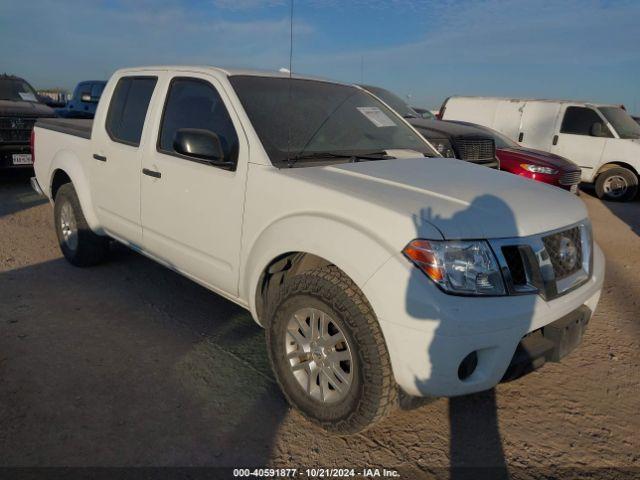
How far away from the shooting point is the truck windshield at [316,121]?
10.3 feet

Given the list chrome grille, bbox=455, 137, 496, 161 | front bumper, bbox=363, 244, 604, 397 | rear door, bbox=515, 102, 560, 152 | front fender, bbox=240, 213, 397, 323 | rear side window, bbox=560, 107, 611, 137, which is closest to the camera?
front bumper, bbox=363, 244, 604, 397

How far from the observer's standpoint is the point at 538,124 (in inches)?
467

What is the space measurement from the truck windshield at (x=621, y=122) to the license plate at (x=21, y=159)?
11239mm

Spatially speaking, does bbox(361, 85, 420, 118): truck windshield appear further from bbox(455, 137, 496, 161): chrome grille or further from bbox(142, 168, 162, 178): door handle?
bbox(142, 168, 162, 178): door handle

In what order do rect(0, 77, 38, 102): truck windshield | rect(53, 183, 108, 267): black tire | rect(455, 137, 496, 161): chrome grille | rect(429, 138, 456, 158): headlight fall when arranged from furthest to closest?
rect(0, 77, 38, 102): truck windshield → rect(455, 137, 496, 161): chrome grille → rect(429, 138, 456, 158): headlight → rect(53, 183, 108, 267): black tire

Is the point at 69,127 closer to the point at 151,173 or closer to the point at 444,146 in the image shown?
the point at 151,173

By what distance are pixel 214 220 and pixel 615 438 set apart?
2.55 metres

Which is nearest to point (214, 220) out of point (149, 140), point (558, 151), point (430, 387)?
point (149, 140)

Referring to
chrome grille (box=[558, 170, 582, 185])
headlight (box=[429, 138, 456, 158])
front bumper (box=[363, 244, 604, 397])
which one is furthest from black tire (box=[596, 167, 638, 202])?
front bumper (box=[363, 244, 604, 397])

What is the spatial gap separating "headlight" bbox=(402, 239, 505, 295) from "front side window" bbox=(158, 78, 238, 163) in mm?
1371

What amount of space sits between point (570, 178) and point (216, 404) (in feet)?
25.5

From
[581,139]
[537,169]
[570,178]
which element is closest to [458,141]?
[537,169]

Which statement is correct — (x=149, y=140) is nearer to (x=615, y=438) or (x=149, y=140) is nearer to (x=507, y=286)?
(x=507, y=286)

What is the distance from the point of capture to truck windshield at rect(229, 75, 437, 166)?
10.3 ft
